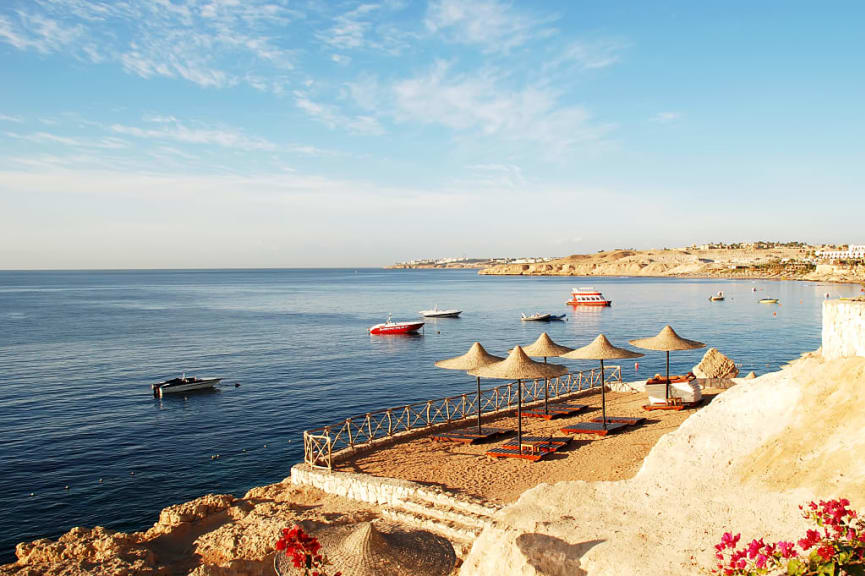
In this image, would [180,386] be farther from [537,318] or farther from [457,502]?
[537,318]

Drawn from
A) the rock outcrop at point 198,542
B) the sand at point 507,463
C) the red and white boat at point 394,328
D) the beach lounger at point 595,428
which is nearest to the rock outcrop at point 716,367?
the sand at point 507,463

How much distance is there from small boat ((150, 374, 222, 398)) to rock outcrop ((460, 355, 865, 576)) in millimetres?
29972

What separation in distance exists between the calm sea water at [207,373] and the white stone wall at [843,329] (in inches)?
689

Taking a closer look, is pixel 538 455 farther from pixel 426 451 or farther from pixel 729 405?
pixel 729 405

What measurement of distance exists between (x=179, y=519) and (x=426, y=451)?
6874 mm

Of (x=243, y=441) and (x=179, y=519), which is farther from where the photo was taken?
(x=243, y=441)

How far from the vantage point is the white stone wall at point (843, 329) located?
9.91 metres

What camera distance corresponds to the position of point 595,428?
18844 millimetres

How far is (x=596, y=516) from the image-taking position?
9.70 m

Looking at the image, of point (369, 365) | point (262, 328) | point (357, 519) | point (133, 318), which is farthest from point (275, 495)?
point (133, 318)

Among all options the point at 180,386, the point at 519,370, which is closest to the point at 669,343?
the point at 519,370

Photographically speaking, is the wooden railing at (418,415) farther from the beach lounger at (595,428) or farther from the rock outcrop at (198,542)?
the beach lounger at (595,428)

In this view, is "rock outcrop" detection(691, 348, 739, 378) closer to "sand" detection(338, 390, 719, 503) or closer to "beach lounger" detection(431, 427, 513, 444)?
"sand" detection(338, 390, 719, 503)

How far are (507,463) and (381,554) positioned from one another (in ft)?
24.2
